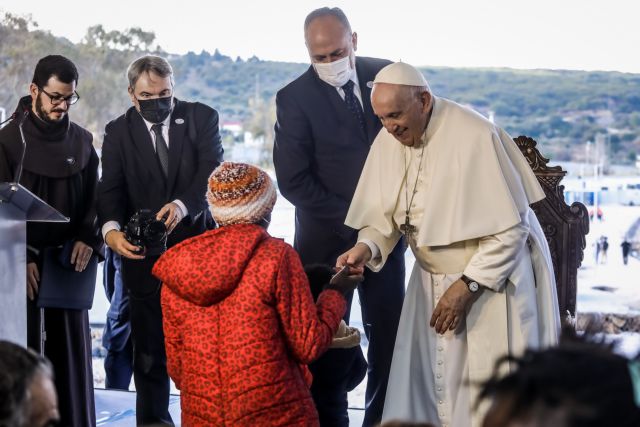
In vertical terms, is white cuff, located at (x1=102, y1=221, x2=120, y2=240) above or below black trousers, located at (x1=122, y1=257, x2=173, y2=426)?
above

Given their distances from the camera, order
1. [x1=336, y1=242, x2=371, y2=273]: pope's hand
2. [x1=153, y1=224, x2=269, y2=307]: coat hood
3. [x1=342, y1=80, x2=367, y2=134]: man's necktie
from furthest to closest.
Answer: [x1=342, y1=80, x2=367, y2=134]: man's necktie → [x1=336, y1=242, x2=371, y2=273]: pope's hand → [x1=153, y1=224, x2=269, y2=307]: coat hood

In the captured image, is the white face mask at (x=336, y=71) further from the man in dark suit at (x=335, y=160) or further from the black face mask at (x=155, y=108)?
the black face mask at (x=155, y=108)

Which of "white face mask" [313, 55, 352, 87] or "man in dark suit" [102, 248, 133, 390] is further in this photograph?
"man in dark suit" [102, 248, 133, 390]

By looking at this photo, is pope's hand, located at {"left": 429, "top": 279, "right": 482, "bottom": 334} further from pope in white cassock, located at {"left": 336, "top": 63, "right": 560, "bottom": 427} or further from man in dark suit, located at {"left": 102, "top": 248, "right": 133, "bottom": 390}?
man in dark suit, located at {"left": 102, "top": 248, "right": 133, "bottom": 390}

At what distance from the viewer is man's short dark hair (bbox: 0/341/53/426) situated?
86.4 inches

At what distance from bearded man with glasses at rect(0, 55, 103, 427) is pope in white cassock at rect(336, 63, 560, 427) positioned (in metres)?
1.60

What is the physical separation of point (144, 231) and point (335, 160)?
1055mm

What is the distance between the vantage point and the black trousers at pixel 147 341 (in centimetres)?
525

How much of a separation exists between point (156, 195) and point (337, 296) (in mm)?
1760

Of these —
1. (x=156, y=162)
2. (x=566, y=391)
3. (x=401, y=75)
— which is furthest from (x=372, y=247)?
(x=566, y=391)

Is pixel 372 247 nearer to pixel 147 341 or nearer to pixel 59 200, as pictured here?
pixel 147 341

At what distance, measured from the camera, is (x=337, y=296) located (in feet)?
12.6

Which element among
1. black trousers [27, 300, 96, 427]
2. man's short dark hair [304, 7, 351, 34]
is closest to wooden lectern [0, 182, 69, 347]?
black trousers [27, 300, 96, 427]

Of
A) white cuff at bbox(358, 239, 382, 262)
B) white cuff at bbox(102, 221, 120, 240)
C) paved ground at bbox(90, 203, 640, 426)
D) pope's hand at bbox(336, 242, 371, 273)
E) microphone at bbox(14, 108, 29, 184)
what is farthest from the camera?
paved ground at bbox(90, 203, 640, 426)
